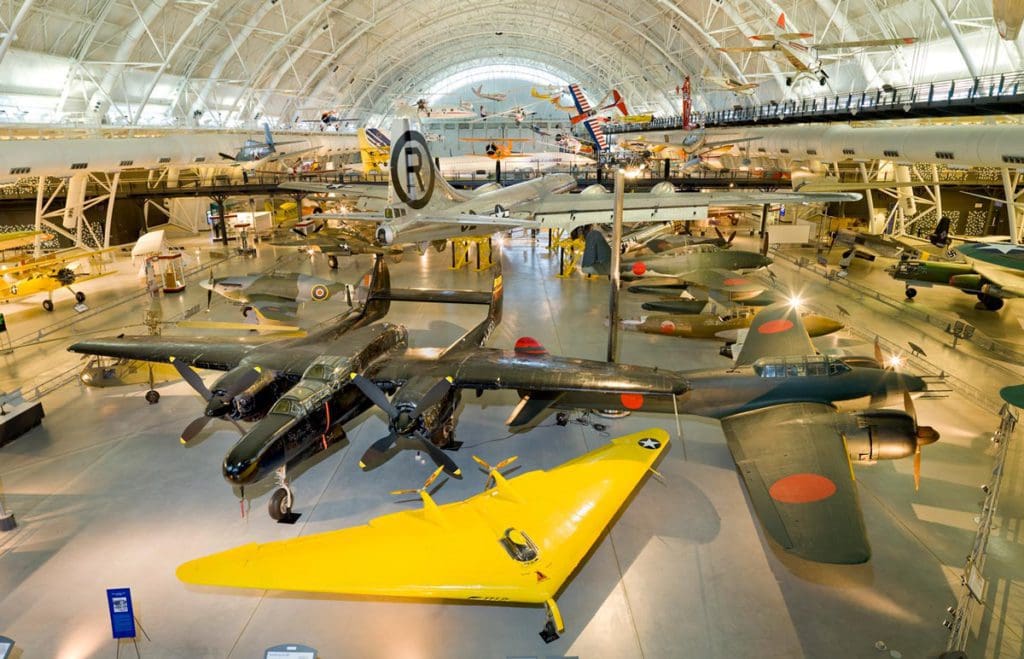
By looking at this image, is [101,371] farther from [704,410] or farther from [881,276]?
[881,276]

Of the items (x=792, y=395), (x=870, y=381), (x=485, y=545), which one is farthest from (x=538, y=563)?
(x=870, y=381)

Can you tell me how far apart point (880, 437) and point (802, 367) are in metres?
1.77

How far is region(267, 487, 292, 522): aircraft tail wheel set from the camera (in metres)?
9.37

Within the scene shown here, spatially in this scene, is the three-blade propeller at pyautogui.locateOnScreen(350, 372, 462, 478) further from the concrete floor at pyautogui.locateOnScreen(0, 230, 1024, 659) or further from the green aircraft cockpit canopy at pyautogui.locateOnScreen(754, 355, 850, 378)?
the green aircraft cockpit canopy at pyautogui.locateOnScreen(754, 355, 850, 378)

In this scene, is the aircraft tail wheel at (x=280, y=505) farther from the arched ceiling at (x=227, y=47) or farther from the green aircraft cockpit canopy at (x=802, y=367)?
the arched ceiling at (x=227, y=47)

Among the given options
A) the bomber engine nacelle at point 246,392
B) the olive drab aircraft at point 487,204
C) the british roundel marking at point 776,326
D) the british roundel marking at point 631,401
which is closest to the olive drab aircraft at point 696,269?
the olive drab aircraft at point 487,204

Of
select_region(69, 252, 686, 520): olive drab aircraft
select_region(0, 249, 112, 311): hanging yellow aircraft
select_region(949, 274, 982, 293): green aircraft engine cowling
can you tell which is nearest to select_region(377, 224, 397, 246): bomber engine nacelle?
select_region(69, 252, 686, 520): olive drab aircraft

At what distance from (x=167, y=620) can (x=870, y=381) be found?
1197 centimetres

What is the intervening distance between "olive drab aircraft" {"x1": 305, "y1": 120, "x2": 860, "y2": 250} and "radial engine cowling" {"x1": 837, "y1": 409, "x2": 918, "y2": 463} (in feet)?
31.1

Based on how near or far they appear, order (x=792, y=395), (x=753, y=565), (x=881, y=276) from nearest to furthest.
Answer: (x=753, y=565)
(x=792, y=395)
(x=881, y=276)

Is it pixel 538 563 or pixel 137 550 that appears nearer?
pixel 538 563

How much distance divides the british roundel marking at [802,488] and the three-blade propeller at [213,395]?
881 cm

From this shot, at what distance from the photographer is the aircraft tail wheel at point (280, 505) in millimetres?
9367

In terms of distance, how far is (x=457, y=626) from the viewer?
7.43 m
